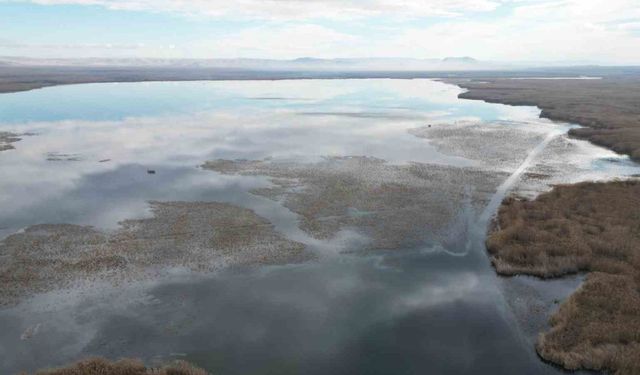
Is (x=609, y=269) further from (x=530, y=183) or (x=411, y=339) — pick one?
(x=530, y=183)

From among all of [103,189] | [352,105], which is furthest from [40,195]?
[352,105]

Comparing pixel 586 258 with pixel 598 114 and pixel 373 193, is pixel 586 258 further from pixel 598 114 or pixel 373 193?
pixel 598 114

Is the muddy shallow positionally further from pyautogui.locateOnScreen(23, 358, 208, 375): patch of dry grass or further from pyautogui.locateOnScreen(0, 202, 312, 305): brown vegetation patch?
pyautogui.locateOnScreen(23, 358, 208, 375): patch of dry grass

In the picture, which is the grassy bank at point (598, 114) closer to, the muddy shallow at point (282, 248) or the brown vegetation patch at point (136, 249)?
the muddy shallow at point (282, 248)

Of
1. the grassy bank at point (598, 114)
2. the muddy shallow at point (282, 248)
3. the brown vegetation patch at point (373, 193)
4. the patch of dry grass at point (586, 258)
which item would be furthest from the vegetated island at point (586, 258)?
the grassy bank at point (598, 114)

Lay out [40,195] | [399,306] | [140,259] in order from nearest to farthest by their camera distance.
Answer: [399,306] < [140,259] < [40,195]

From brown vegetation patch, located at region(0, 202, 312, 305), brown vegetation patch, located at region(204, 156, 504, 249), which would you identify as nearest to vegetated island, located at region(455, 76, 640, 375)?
brown vegetation patch, located at region(204, 156, 504, 249)
